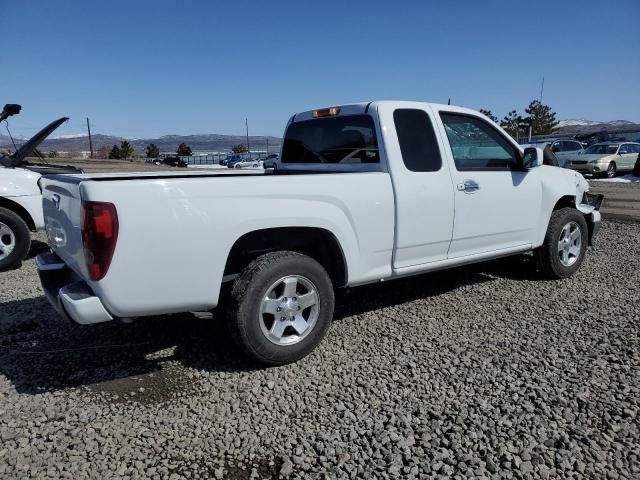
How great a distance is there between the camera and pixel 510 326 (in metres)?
4.08

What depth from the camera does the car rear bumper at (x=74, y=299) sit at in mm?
2811

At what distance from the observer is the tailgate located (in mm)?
2934

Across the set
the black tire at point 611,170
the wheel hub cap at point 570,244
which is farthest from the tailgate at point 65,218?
the black tire at point 611,170

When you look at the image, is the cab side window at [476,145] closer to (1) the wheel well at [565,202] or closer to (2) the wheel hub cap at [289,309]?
(1) the wheel well at [565,202]

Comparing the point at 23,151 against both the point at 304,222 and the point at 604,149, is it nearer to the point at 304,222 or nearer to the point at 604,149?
the point at 304,222

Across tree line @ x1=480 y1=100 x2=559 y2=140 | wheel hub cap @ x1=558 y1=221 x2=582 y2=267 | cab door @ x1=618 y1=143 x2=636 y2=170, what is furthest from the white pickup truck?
tree line @ x1=480 y1=100 x2=559 y2=140

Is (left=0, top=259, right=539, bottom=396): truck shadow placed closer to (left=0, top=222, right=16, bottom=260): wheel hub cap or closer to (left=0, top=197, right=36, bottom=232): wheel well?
(left=0, top=222, right=16, bottom=260): wheel hub cap

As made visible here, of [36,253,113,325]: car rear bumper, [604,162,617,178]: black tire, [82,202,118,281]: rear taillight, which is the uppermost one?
[82,202,118,281]: rear taillight

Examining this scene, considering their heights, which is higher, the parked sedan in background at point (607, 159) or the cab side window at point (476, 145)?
the cab side window at point (476, 145)

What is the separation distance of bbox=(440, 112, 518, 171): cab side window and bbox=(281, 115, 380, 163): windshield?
75cm

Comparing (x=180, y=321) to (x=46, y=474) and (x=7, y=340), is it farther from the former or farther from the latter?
(x=46, y=474)

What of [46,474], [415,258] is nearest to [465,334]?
[415,258]

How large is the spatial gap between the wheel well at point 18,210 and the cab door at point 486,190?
205 inches

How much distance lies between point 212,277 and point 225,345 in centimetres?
97
